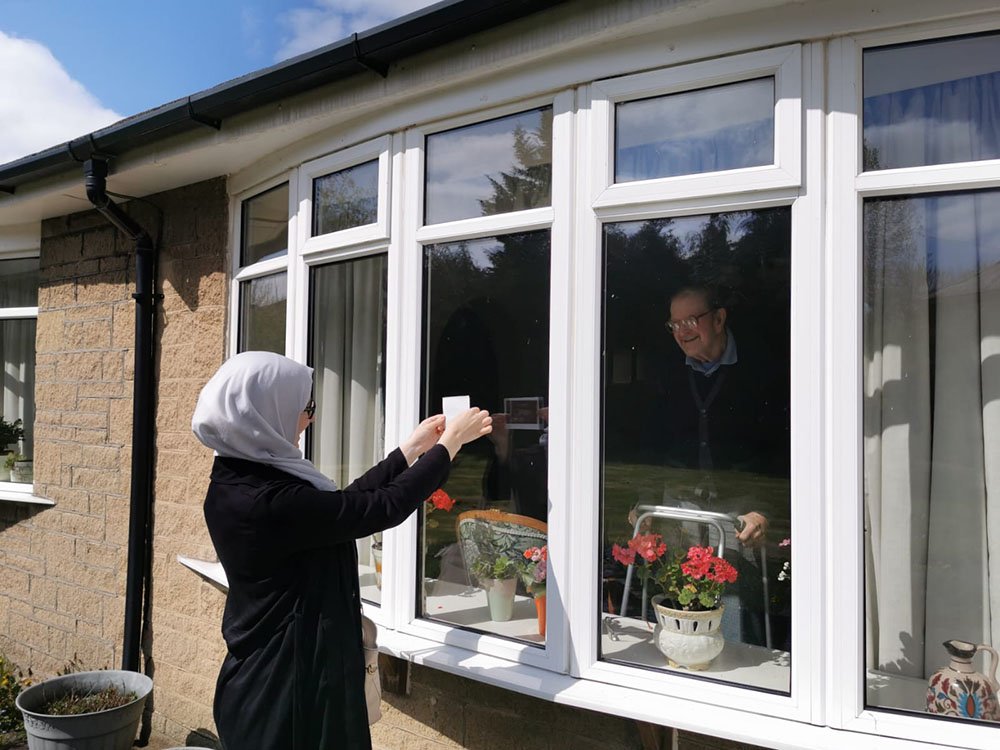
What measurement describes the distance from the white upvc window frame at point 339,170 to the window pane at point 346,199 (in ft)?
0.08

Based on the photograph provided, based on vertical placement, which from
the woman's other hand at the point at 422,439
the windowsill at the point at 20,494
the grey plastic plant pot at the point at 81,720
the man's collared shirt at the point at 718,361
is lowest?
the grey plastic plant pot at the point at 81,720

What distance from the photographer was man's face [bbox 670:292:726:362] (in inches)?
104

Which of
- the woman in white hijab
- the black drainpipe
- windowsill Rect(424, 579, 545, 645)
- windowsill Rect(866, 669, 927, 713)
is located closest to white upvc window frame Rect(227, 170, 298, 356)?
the black drainpipe

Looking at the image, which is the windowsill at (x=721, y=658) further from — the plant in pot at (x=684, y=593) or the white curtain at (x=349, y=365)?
the white curtain at (x=349, y=365)

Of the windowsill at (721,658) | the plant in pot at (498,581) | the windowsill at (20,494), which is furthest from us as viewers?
the windowsill at (20,494)

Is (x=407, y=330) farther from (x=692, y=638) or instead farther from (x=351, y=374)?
(x=692, y=638)

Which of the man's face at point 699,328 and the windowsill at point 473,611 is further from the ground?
the man's face at point 699,328

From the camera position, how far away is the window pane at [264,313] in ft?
13.1

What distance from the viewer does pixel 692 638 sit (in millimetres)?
2596

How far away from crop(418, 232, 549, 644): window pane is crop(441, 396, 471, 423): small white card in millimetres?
43

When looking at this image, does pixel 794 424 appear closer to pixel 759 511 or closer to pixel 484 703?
pixel 759 511

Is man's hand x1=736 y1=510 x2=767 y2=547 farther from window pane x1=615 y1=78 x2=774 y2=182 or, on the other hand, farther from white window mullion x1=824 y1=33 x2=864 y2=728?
window pane x1=615 y1=78 x2=774 y2=182

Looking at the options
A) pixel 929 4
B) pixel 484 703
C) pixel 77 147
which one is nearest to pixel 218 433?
pixel 484 703

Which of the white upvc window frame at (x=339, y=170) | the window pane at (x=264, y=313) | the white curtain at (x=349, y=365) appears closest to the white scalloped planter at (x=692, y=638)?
the white curtain at (x=349, y=365)
